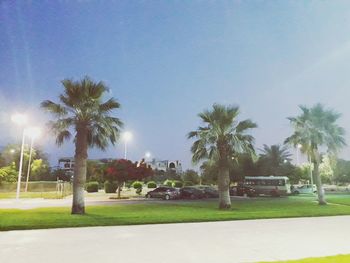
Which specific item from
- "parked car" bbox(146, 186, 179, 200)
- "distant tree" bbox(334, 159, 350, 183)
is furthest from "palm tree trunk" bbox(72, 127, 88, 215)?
"distant tree" bbox(334, 159, 350, 183)

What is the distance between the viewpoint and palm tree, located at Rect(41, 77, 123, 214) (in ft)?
74.6

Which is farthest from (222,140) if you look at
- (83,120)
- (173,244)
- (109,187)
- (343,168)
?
(343,168)

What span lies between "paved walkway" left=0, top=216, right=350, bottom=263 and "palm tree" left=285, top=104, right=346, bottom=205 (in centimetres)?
1727

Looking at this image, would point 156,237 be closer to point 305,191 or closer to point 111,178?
point 111,178

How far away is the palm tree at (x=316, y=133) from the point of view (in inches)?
1287

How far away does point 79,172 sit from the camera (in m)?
22.4

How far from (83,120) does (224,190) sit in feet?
36.1

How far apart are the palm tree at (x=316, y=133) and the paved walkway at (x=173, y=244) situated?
17270 mm

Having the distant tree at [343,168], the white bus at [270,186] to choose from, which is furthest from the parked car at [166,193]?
the distant tree at [343,168]

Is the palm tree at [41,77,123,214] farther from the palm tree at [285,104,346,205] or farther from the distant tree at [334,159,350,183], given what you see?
A: the distant tree at [334,159,350,183]

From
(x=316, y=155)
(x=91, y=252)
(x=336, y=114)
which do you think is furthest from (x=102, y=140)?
(x=336, y=114)

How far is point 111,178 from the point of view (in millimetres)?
41906

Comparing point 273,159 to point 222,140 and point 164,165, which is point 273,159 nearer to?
point 222,140

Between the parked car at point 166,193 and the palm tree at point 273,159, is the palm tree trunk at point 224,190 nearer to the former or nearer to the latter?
the parked car at point 166,193
